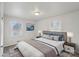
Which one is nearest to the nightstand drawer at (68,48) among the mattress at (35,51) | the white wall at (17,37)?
the mattress at (35,51)

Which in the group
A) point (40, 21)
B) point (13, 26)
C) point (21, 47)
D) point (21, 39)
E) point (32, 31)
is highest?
point (40, 21)

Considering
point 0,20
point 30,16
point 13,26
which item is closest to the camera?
point 0,20

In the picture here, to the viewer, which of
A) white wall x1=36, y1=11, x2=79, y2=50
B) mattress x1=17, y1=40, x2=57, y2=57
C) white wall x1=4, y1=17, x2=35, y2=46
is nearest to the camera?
mattress x1=17, y1=40, x2=57, y2=57

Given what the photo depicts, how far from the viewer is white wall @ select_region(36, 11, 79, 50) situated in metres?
2.20

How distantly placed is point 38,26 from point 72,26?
130 cm

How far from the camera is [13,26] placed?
1936mm

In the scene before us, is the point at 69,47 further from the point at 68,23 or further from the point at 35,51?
the point at 35,51

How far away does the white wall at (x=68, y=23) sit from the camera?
2.20 metres

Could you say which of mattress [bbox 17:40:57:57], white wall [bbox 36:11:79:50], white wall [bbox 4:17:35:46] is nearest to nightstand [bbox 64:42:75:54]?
white wall [bbox 36:11:79:50]

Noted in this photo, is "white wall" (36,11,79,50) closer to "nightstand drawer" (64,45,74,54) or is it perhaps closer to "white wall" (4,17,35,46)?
"nightstand drawer" (64,45,74,54)

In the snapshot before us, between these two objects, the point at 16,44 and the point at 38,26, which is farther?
the point at 38,26

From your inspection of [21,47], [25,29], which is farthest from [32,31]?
[21,47]

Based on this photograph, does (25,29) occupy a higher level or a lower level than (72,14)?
lower

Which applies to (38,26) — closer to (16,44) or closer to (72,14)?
(16,44)
